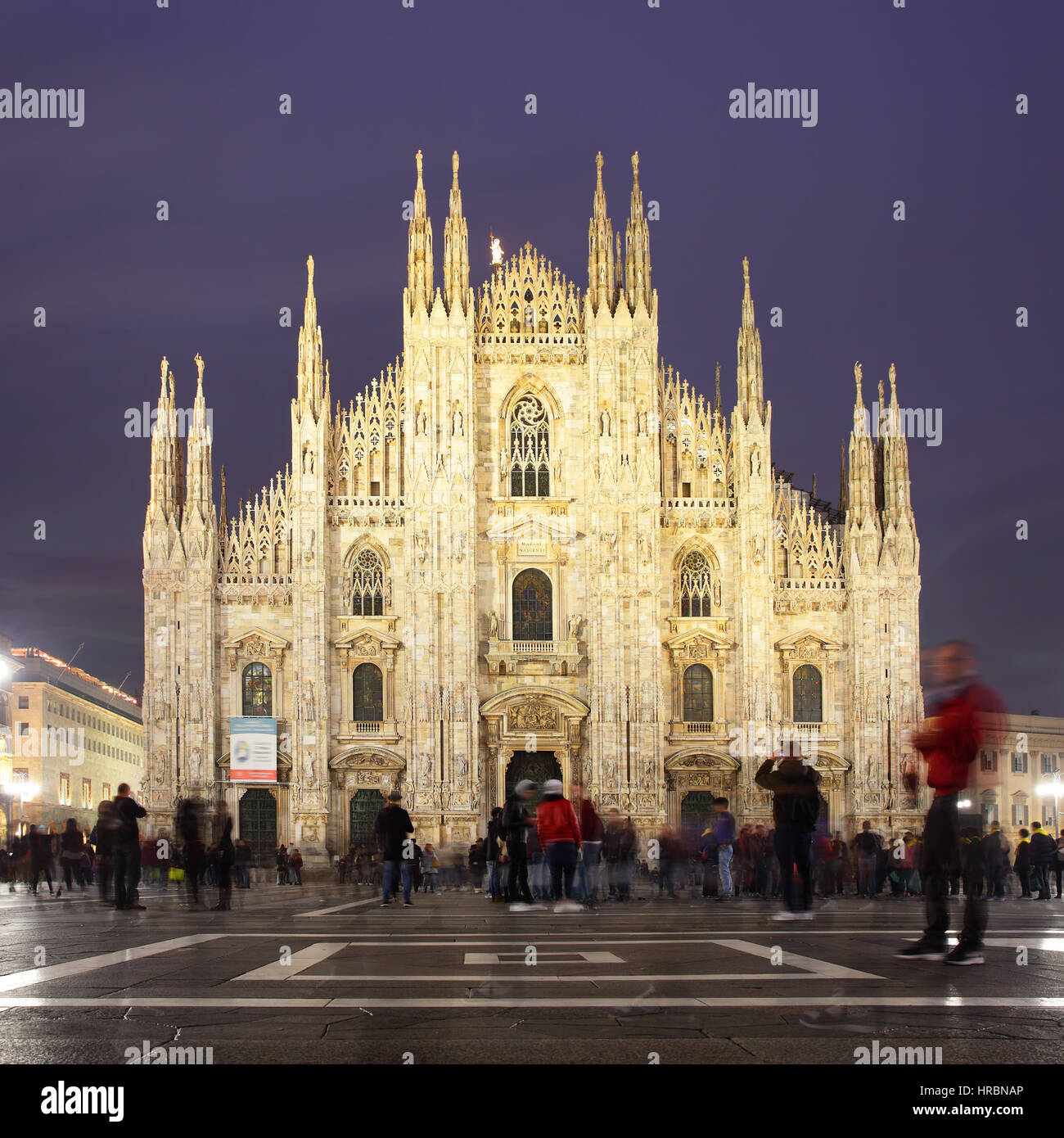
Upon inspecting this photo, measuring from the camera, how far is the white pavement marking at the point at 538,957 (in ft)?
32.2

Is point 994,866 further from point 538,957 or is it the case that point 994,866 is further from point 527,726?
point 527,726

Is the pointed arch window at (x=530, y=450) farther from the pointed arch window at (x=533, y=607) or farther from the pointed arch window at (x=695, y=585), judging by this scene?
the pointed arch window at (x=695, y=585)

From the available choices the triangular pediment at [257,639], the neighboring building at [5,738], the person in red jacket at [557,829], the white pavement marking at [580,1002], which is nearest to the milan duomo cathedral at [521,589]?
the triangular pediment at [257,639]

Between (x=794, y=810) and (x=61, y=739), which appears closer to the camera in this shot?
(x=794, y=810)

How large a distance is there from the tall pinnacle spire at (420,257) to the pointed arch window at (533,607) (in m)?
9.66

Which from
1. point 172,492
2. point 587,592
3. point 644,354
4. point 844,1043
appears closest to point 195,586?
point 172,492

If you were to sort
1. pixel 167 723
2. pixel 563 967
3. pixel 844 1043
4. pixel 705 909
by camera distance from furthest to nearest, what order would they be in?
pixel 167 723 < pixel 705 909 < pixel 563 967 < pixel 844 1043

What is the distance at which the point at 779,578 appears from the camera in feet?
164

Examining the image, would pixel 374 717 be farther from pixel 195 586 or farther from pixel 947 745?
pixel 947 745

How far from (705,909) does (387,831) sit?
4.55 meters

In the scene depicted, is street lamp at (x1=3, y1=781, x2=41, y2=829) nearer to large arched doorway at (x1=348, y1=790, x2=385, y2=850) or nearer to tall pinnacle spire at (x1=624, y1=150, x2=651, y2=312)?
large arched doorway at (x1=348, y1=790, x2=385, y2=850)

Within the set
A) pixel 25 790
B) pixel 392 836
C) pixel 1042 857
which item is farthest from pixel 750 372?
pixel 25 790

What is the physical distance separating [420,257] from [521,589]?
38.5 feet

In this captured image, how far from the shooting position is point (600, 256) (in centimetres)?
5056
